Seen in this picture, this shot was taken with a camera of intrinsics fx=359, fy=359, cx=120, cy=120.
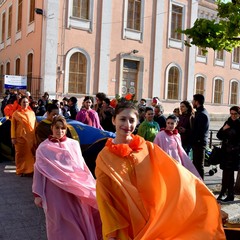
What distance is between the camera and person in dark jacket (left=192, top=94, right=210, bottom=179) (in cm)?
690

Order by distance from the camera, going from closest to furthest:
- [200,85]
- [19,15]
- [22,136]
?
1. [22,136]
2. [19,15]
3. [200,85]

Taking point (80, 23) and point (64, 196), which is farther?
point (80, 23)

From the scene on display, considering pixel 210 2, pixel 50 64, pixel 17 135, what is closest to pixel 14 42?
pixel 50 64

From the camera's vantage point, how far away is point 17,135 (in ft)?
26.9

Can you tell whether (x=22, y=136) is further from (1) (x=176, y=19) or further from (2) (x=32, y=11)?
(1) (x=176, y=19)

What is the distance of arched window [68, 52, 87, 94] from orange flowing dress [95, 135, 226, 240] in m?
16.6

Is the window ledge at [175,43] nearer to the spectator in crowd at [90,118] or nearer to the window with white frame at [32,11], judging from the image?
the window with white frame at [32,11]

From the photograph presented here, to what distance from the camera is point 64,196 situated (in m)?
4.09

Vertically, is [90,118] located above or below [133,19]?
below

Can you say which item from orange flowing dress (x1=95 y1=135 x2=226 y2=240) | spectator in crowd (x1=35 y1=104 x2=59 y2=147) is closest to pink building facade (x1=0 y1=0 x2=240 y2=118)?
spectator in crowd (x1=35 y1=104 x2=59 y2=147)

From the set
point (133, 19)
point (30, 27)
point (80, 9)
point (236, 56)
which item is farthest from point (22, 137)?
point (236, 56)

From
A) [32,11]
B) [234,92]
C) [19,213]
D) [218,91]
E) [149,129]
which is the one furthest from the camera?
[234,92]

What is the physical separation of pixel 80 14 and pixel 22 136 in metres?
12.6

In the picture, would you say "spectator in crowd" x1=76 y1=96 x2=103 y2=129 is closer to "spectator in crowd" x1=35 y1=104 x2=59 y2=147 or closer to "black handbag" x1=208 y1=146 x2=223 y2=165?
"spectator in crowd" x1=35 y1=104 x2=59 y2=147
